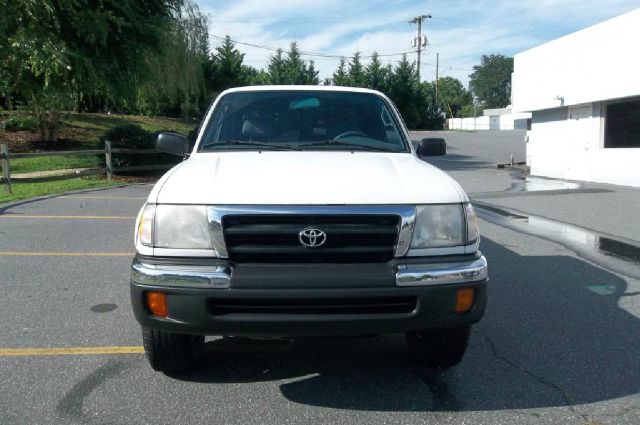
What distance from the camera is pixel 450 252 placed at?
335cm

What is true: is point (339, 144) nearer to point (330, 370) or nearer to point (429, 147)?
point (429, 147)

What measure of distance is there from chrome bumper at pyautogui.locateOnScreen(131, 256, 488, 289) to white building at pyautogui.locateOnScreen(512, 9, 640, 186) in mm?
14970

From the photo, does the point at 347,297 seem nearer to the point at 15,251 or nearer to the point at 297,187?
the point at 297,187

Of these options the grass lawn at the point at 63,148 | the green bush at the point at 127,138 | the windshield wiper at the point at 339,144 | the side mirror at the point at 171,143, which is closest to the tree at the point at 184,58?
the grass lawn at the point at 63,148

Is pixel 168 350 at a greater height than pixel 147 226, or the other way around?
pixel 147 226

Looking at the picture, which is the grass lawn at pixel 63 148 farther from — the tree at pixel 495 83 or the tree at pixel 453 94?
the tree at pixel 495 83

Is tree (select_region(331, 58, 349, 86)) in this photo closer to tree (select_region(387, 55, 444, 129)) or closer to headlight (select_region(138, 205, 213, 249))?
tree (select_region(387, 55, 444, 129))

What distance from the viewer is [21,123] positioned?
79.9ft

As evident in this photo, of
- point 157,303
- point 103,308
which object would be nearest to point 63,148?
point 103,308

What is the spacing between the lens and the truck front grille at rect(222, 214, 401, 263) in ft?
10.5

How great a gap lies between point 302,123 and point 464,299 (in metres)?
2.18

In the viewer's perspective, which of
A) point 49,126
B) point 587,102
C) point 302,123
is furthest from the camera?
point 49,126

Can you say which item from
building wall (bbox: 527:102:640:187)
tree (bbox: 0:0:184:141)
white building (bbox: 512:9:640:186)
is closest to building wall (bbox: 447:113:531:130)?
white building (bbox: 512:9:640:186)

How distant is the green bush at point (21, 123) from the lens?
78.9 ft
